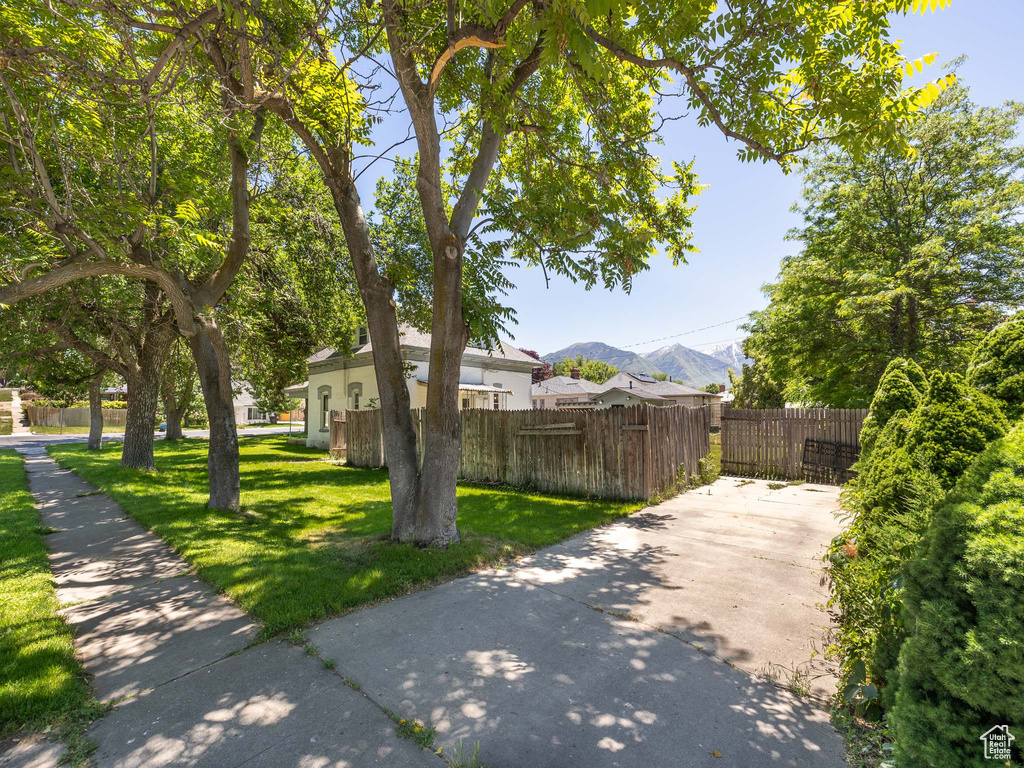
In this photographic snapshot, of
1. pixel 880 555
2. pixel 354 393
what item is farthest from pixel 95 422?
pixel 880 555

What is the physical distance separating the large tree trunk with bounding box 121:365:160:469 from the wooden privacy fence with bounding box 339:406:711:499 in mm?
8122

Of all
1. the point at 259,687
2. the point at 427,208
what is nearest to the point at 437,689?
the point at 259,687

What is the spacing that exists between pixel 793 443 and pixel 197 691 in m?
12.2

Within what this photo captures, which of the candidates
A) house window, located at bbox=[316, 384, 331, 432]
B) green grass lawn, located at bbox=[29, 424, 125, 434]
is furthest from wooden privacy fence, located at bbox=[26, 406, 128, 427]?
house window, located at bbox=[316, 384, 331, 432]

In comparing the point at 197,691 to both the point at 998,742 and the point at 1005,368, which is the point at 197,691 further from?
the point at 1005,368

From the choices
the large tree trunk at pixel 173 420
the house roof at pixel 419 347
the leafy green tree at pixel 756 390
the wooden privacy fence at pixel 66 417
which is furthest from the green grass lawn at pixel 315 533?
the wooden privacy fence at pixel 66 417

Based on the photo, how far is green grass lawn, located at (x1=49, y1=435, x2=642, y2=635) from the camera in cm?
423

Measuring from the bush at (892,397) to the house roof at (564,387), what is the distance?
31422mm

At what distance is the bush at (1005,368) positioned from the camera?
3.41 metres

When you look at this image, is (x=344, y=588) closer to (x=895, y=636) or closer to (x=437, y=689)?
(x=437, y=689)

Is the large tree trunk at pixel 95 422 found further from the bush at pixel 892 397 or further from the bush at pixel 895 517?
the bush at pixel 892 397

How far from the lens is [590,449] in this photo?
897cm

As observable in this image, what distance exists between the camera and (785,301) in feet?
51.9

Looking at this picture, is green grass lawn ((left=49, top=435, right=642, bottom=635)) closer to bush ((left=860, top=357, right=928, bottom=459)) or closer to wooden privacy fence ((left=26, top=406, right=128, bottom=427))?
bush ((left=860, top=357, right=928, bottom=459))
